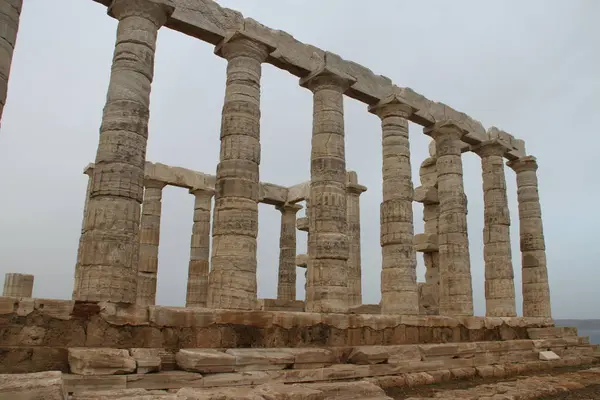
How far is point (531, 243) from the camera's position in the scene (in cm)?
1938

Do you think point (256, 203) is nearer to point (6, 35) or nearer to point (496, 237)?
point (6, 35)

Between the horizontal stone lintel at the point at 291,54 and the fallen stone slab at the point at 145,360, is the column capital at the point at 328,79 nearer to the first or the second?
the horizontal stone lintel at the point at 291,54

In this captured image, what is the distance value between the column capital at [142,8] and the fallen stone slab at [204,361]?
7.52 metres

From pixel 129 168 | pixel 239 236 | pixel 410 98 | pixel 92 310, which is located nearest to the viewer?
pixel 92 310

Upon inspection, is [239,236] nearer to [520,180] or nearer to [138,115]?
[138,115]

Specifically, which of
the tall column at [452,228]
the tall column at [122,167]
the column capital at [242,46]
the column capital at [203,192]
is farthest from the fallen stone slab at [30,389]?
the column capital at [203,192]

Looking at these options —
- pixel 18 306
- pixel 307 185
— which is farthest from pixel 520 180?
pixel 18 306

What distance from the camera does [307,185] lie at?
22922 millimetres

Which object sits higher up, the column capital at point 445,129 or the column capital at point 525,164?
the column capital at point 445,129

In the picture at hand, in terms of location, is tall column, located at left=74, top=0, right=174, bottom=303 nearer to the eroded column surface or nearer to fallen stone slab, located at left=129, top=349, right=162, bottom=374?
fallen stone slab, located at left=129, top=349, right=162, bottom=374

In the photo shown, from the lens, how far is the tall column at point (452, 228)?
1606 cm

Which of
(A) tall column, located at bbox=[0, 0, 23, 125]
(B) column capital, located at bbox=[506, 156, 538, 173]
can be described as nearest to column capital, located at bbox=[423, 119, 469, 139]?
(B) column capital, located at bbox=[506, 156, 538, 173]

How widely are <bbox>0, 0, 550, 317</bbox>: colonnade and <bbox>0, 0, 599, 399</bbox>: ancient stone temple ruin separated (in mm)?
42

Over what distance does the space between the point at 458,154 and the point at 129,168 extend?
38.3 ft
